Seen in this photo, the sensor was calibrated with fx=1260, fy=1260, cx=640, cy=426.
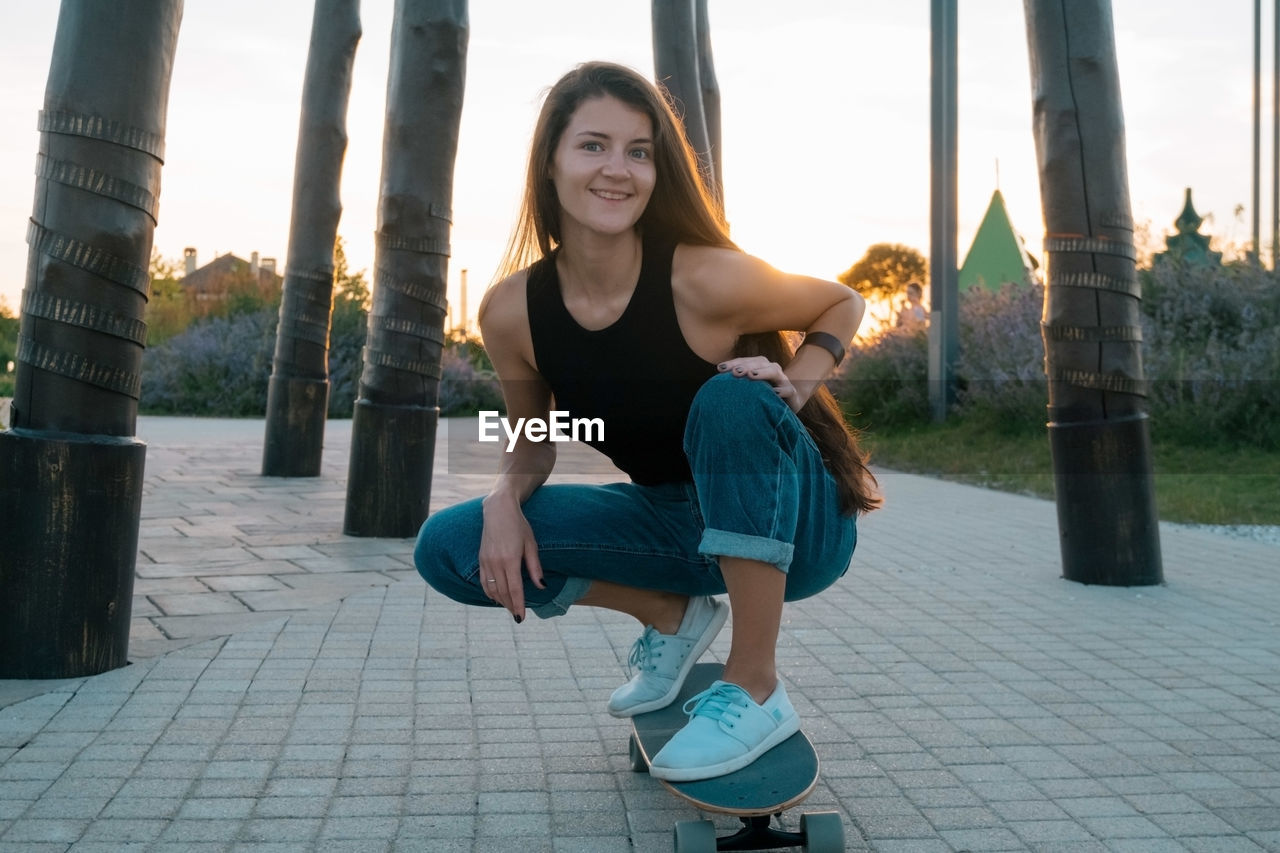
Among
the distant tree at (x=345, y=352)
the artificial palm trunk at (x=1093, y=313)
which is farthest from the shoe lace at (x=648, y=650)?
the distant tree at (x=345, y=352)

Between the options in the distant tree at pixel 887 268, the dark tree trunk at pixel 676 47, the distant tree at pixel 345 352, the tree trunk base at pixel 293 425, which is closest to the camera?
the tree trunk base at pixel 293 425

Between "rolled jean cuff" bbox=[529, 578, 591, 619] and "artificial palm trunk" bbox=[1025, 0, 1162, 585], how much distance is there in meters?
3.18

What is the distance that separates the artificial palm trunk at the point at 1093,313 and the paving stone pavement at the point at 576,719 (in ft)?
0.90

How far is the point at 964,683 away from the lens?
12.1 feet

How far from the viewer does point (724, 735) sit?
2252 mm

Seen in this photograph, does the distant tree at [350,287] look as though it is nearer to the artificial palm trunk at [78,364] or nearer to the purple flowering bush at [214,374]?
the purple flowering bush at [214,374]

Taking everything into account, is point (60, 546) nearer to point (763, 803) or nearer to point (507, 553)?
point (507, 553)

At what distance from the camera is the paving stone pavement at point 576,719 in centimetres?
249

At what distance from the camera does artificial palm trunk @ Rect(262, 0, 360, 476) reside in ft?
31.5

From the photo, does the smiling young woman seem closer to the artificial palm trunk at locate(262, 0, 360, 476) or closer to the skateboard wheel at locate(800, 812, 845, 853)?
the skateboard wheel at locate(800, 812, 845, 853)

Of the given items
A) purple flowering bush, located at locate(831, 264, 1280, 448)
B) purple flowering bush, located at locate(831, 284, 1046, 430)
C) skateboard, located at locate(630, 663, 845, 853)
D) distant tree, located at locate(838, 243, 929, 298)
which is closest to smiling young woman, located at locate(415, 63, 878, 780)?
skateboard, located at locate(630, 663, 845, 853)

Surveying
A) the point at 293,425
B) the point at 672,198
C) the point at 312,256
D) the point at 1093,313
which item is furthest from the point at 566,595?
the point at 312,256

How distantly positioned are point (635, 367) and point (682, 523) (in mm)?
364

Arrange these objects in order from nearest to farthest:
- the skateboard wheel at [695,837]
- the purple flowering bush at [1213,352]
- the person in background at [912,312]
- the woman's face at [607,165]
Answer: the skateboard wheel at [695,837], the woman's face at [607,165], the purple flowering bush at [1213,352], the person in background at [912,312]
